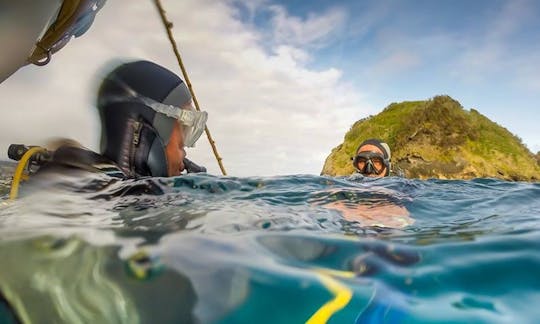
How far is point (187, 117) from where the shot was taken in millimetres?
4039

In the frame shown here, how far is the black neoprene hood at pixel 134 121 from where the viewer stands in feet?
11.6

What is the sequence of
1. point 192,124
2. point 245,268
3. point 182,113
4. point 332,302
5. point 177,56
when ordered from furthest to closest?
1. point 177,56
2. point 192,124
3. point 182,113
4. point 245,268
5. point 332,302

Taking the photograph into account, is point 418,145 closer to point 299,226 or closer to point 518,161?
point 518,161

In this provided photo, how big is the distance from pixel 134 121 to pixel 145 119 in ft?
0.39

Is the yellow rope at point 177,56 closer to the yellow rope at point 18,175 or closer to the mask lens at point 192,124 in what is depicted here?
the mask lens at point 192,124

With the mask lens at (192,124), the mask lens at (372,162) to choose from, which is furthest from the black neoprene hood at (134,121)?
the mask lens at (372,162)

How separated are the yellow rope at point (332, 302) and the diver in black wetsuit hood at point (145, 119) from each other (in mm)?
2269

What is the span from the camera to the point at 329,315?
1.80m

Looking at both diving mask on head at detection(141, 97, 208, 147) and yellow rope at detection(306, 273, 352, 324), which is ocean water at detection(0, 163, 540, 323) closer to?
yellow rope at detection(306, 273, 352, 324)

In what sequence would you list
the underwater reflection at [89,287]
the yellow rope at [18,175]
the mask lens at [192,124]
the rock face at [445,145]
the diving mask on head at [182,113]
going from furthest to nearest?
the rock face at [445,145] → the mask lens at [192,124] → the diving mask on head at [182,113] → the yellow rope at [18,175] → the underwater reflection at [89,287]

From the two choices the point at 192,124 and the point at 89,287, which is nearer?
the point at 89,287

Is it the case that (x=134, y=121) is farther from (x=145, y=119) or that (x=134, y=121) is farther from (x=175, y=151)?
(x=175, y=151)

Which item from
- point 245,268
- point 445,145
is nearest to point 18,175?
point 245,268

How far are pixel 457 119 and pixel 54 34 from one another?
782 inches
